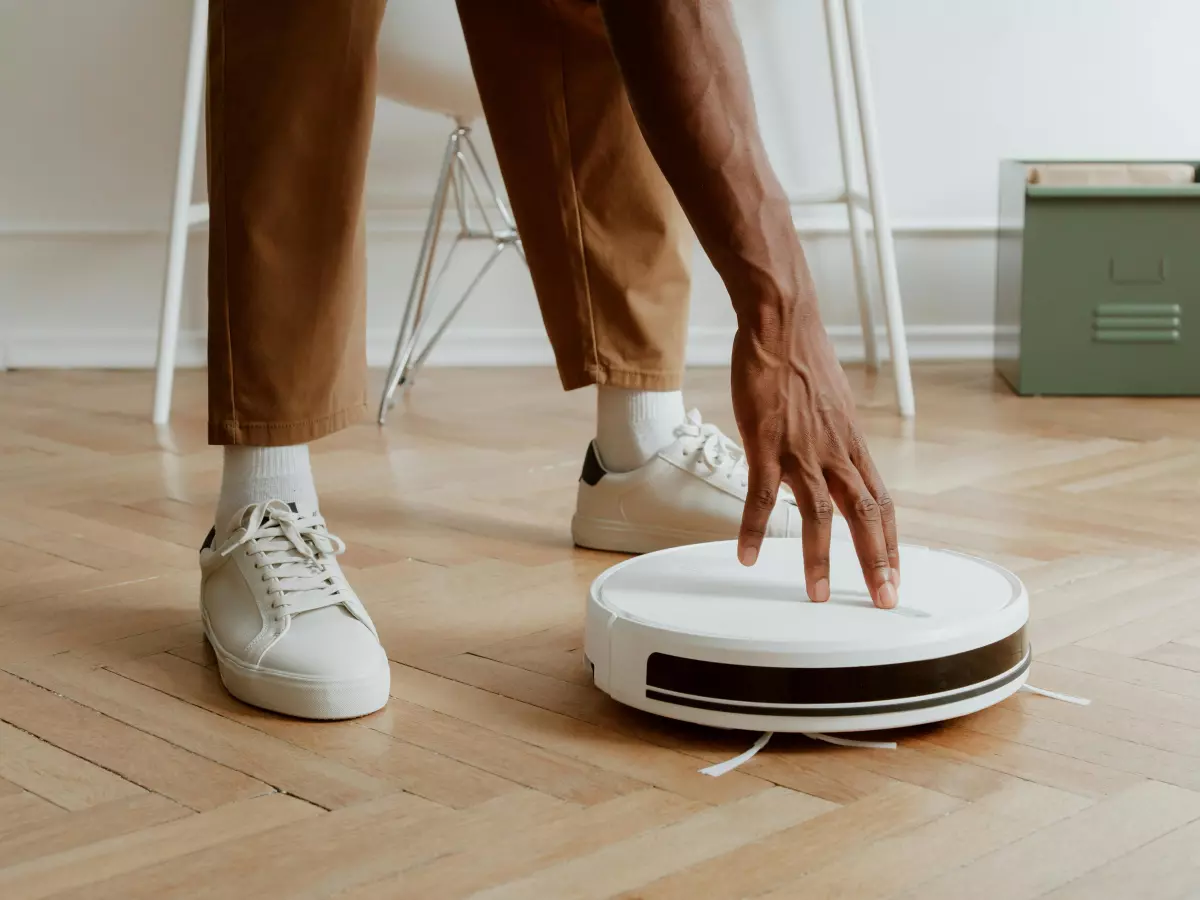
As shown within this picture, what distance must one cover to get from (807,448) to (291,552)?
1.32ft

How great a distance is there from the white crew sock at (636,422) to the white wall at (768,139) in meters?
1.35

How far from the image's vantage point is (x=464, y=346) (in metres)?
2.75

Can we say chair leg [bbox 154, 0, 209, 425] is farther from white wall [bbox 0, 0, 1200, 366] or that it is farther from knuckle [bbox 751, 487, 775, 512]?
knuckle [bbox 751, 487, 775, 512]

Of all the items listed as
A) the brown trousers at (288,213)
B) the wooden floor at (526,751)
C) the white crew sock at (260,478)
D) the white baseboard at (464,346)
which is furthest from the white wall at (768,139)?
the white crew sock at (260,478)

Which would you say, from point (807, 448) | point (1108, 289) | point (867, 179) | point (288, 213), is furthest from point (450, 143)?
point (807, 448)

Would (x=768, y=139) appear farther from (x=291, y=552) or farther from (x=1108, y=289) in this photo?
(x=291, y=552)

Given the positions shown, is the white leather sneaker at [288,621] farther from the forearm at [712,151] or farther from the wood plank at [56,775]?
the forearm at [712,151]

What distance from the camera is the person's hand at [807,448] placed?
34.9 inches

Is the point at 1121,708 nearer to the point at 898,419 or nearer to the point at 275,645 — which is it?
the point at 275,645

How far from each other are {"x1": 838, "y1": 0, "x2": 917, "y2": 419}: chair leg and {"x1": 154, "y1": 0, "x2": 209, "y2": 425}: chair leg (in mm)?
954

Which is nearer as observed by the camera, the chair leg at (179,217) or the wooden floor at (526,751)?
the wooden floor at (526,751)

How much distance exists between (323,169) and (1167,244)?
62.3 inches

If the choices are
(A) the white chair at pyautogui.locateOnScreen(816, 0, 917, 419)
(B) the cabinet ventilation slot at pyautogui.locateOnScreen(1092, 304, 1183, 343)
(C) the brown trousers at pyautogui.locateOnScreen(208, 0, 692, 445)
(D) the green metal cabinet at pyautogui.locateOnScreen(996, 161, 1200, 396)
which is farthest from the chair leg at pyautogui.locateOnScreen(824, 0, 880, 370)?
(C) the brown trousers at pyautogui.locateOnScreen(208, 0, 692, 445)

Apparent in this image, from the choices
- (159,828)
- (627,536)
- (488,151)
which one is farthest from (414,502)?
(488,151)
